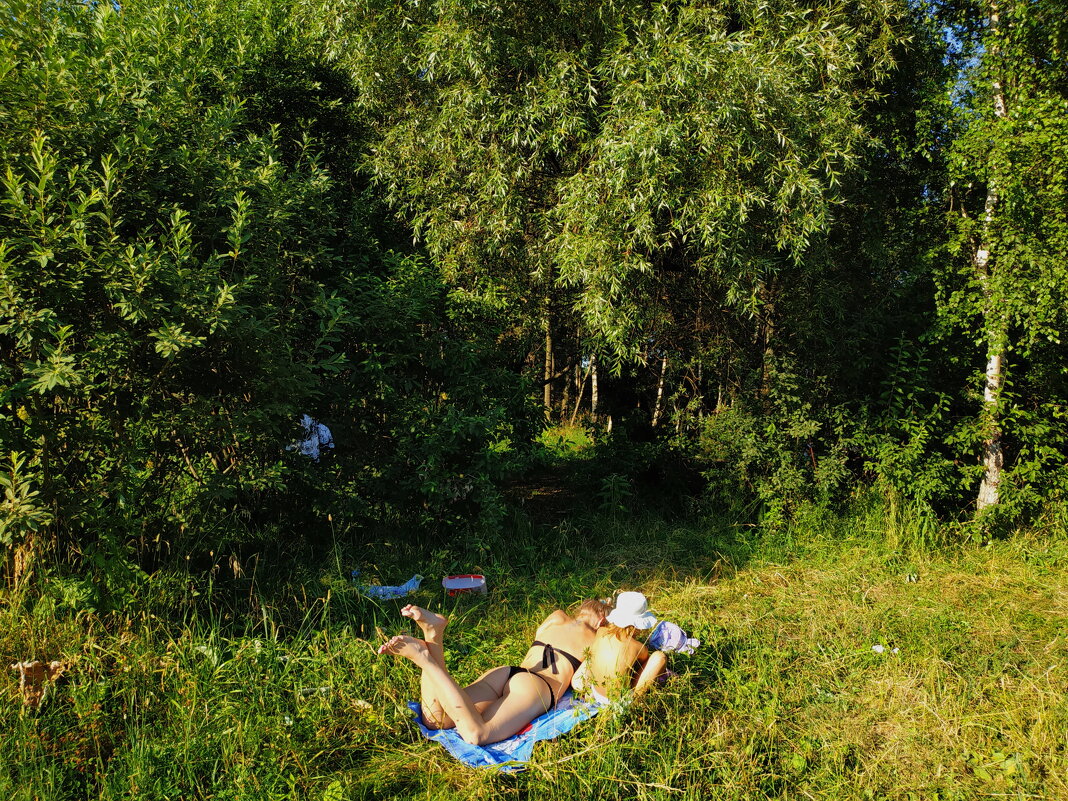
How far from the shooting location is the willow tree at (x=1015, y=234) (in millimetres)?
6109

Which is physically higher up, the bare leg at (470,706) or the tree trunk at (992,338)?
the tree trunk at (992,338)

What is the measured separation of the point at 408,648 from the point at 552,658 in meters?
0.88

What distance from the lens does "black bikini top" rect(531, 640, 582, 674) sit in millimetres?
3842

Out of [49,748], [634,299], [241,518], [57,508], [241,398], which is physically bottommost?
[49,748]

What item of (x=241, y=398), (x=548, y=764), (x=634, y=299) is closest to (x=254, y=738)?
(x=548, y=764)

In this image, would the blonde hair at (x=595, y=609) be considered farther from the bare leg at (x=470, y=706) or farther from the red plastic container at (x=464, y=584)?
the red plastic container at (x=464, y=584)

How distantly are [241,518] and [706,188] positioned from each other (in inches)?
166

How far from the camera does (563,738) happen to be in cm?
332

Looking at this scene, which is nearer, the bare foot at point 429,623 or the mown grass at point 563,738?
the mown grass at point 563,738

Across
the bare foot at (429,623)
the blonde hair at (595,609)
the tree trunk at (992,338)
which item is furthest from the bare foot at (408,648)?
the tree trunk at (992,338)

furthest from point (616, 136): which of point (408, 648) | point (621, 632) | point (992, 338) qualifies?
point (408, 648)

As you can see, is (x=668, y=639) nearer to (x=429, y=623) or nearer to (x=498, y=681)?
(x=498, y=681)

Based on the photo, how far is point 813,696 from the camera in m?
3.90

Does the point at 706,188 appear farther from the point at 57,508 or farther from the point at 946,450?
the point at 57,508
